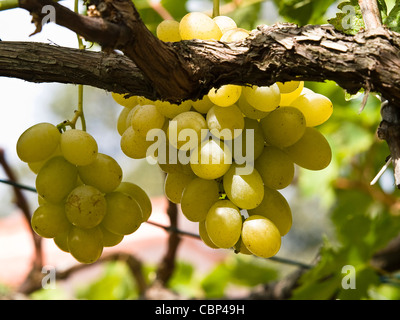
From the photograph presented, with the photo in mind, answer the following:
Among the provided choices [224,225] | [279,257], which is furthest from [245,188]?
[279,257]

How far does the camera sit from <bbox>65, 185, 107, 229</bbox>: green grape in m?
0.59

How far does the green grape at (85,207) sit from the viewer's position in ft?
1.93

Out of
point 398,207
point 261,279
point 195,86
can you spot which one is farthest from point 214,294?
point 195,86

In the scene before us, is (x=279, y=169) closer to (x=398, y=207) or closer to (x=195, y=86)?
(x=195, y=86)

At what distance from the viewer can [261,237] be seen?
55cm

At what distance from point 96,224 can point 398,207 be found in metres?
1.29

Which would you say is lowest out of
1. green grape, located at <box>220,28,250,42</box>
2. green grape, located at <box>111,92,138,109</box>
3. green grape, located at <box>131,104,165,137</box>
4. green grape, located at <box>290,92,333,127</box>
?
green grape, located at <box>131,104,165,137</box>

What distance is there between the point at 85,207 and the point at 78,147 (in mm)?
70

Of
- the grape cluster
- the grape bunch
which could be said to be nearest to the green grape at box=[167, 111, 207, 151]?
the grape cluster

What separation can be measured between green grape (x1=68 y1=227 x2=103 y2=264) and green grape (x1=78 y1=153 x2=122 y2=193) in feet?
0.18

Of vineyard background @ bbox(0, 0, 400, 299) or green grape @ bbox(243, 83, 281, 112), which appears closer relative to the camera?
green grape @ bbox(243, 83, 281, 112)

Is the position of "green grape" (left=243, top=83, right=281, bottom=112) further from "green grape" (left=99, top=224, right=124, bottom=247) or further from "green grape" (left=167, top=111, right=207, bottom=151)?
"green grape" (left=99, top=224, right=124, bottom=247)

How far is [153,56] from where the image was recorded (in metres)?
0.48

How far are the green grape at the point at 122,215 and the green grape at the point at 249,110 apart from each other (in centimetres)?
18
